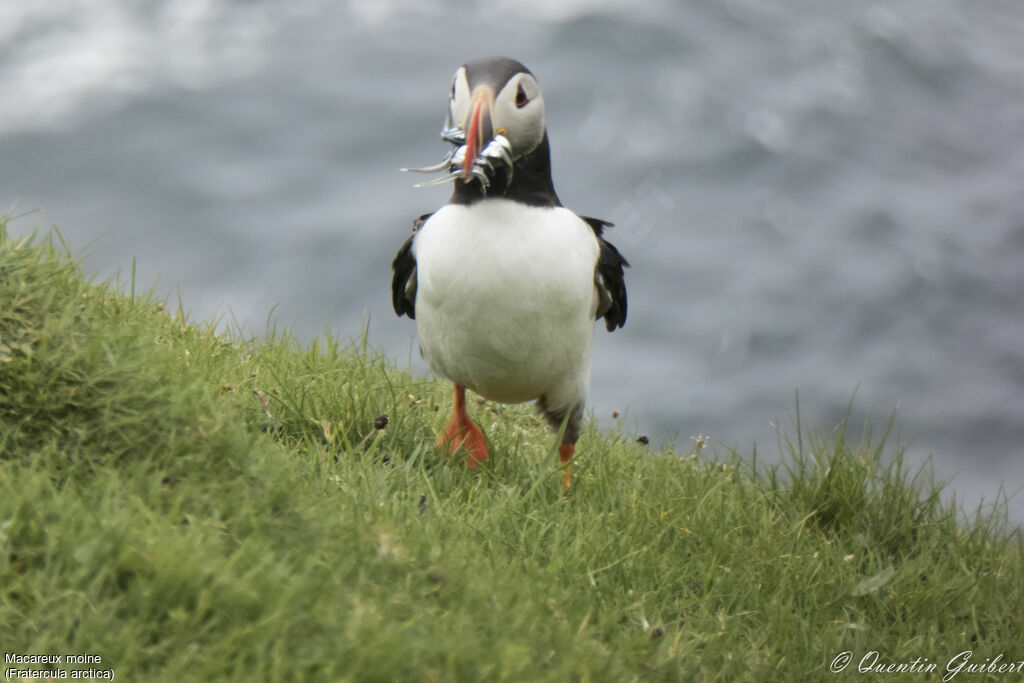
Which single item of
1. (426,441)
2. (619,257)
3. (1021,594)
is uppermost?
(619,257)

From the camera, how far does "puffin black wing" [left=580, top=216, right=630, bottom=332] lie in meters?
4.28

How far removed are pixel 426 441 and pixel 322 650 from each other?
7.59 ft

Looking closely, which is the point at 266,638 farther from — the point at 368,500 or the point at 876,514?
the point at 876,514

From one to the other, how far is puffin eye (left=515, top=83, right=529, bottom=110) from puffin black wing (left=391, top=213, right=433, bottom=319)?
0.83 m

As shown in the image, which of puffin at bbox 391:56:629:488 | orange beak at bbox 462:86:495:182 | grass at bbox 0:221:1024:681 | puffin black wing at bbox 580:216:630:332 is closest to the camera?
grass at bbox 0:221:1024:681

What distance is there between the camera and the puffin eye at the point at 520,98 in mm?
3586

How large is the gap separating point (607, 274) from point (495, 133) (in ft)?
3.62

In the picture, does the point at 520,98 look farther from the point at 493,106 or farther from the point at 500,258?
the point at 500,258

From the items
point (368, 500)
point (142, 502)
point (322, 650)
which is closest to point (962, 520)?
point (368, 500)

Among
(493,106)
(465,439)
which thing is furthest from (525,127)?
(465,439)

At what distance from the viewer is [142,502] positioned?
7.77 feet

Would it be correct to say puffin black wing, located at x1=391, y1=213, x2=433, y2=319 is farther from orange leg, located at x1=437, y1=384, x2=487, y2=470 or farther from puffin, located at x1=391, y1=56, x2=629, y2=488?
orange leg, located at x1=437, y1=384, x2=487, y2=470

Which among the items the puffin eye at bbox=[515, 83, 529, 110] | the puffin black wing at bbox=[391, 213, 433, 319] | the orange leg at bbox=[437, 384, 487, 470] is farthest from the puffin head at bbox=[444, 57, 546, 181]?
the orange leg at bbox=[437, 384, 487, 470]

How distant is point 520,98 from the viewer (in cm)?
361
